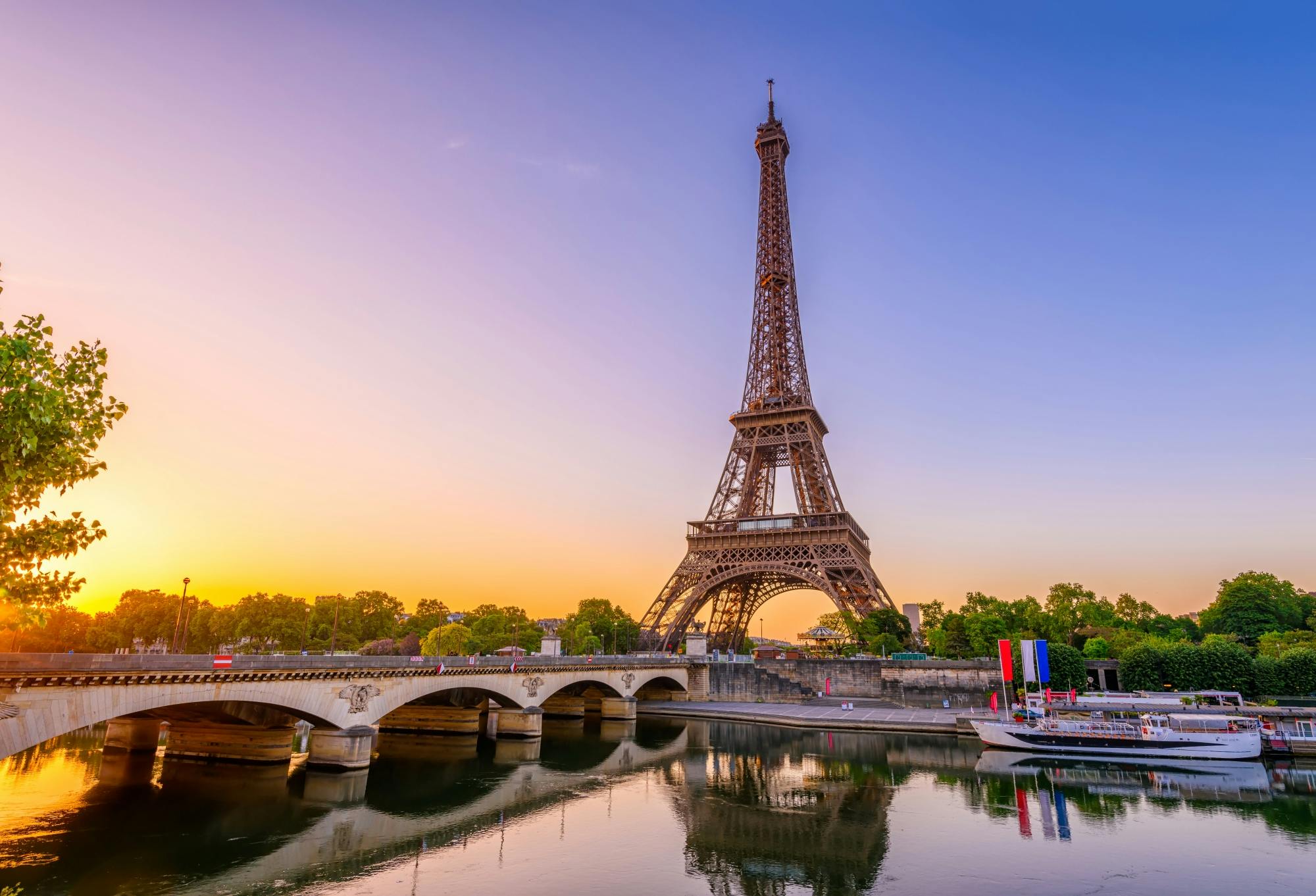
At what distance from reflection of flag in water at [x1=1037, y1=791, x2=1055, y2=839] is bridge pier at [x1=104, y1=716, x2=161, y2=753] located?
120ft

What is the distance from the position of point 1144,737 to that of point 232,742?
42.3m

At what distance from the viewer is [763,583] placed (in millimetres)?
74125

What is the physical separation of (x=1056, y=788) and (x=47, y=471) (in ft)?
108

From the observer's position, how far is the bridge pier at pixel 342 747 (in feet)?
95.7

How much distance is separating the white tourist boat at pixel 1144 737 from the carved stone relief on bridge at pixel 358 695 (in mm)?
31174

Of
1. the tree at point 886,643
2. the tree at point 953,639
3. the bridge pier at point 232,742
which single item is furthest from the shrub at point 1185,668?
the bridge pier at point 232,742

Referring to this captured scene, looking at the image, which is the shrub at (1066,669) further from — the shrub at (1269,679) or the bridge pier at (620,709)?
the bridge pier at (620,709)

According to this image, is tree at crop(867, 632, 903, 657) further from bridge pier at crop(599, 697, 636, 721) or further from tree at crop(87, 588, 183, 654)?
tree at crop(87, 588, 183, 654)

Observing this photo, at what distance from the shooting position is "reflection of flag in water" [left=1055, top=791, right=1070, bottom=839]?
21.5 metres

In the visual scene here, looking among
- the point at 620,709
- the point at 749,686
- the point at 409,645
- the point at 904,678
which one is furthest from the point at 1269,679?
the point at 409,645

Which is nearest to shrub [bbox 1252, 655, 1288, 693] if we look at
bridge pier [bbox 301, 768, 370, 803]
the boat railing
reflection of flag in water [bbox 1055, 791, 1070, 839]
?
the boat railing

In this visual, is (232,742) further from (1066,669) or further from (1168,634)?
(1168,634)

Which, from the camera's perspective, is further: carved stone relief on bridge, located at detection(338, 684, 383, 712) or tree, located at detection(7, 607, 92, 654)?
tree, located at detection(7, 607, 92, 654)

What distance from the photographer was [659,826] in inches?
872
